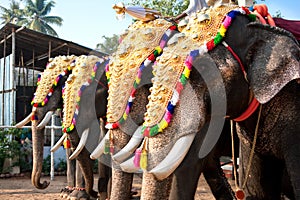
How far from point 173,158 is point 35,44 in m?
10.4

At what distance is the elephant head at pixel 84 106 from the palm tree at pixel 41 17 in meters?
29.6

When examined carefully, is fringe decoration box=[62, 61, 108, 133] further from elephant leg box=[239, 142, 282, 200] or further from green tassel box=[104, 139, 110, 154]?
elephant leg box=[239, 142, 282, 200]

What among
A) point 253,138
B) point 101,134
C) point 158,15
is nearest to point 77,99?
point 101,134

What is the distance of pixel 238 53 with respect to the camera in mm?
2352

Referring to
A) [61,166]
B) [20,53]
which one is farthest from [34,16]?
[61,166]

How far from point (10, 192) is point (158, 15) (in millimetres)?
4300

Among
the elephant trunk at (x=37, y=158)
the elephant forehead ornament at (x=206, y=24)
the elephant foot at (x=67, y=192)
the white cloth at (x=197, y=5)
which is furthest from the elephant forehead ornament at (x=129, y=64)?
the elephant foot at (x=67, y=192)

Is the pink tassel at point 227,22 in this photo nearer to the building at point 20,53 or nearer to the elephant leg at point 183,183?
the elephant leg at point 183,183

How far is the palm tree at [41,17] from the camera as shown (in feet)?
110

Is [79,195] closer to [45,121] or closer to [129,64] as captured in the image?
[45,121]

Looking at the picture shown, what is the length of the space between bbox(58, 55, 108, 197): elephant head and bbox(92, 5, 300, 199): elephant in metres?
2.18

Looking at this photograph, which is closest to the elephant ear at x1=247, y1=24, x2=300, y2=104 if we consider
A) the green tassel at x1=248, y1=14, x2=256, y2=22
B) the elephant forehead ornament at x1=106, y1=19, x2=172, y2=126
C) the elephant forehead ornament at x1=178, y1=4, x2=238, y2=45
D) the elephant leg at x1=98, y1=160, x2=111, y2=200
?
the green tassel at x1=248, y1=14, x2=256, y2=22

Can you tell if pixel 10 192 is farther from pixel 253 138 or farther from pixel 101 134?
pixel 253 138

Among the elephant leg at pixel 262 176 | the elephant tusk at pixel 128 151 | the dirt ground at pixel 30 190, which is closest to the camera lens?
the elephant tusk at pixel 128 151
